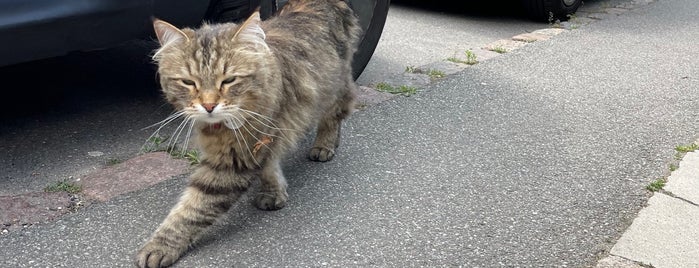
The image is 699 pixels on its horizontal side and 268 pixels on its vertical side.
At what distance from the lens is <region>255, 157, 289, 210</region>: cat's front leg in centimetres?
281

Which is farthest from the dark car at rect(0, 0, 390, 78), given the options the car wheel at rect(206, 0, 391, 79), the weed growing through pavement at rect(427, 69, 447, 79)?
the weed growing through pavement at rect(427, 69, 447, 79)

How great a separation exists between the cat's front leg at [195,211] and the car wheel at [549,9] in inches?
175

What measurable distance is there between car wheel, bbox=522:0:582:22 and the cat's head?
14.3ft

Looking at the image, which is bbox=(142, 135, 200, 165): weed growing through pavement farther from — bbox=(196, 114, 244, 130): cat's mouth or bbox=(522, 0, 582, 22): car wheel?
bbox=(522, 0, 582, 22): car wheel

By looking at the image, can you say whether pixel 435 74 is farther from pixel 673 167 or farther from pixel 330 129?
pixel 673 167

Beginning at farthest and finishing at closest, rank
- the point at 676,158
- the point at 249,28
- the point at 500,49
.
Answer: the point at 500,49 < the point at 676,158 < the point at 249,28

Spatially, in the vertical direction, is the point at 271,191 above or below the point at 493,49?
above

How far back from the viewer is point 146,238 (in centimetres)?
255

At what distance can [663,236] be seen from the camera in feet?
8.82

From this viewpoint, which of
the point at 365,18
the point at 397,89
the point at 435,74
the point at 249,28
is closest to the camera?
the point at 249,28

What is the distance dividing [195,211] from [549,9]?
473 centimetres

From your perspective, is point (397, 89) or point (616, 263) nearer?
point (616, 263)

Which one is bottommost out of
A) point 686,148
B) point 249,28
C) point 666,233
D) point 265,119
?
point 686,148

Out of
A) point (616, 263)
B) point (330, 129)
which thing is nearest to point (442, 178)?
point (330, 129)
